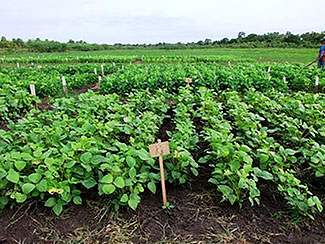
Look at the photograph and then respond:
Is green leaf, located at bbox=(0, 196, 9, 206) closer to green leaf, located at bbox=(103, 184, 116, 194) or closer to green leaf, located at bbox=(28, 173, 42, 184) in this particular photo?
green leaf, located at bbox=(28, 173, 42, 184)

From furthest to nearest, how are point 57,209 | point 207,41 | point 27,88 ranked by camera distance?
1. point 207,41
2. point 27,88
3. point 57,209

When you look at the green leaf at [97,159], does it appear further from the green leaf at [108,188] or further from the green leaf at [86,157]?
the green leaf at [108,188]

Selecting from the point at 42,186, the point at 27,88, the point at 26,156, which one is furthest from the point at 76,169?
the point at 27,88

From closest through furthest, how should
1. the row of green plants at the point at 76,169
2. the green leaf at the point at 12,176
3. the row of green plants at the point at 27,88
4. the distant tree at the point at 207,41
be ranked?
the green leaf at the point at 12,176 < the row of green plants at the point at 76,169 < the row of green plants at the point at 27,88 < the distant tree at the point at 207,41

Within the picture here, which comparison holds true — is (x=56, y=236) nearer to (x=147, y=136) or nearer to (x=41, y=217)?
(x=41, y=217)

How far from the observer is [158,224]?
216cm

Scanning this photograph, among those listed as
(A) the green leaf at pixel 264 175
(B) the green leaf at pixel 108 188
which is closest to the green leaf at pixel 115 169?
(B) the green leaf at pixel 108 188

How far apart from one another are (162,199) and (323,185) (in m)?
1.66

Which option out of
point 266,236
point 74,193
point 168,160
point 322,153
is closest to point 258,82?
point 322,153

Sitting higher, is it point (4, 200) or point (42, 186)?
point (42, 186)

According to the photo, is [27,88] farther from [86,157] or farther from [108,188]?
[108,188]

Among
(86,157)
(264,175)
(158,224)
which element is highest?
(86,157)

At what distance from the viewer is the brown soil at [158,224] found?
79.6 inches

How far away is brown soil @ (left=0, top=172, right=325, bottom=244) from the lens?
2.02 metres
